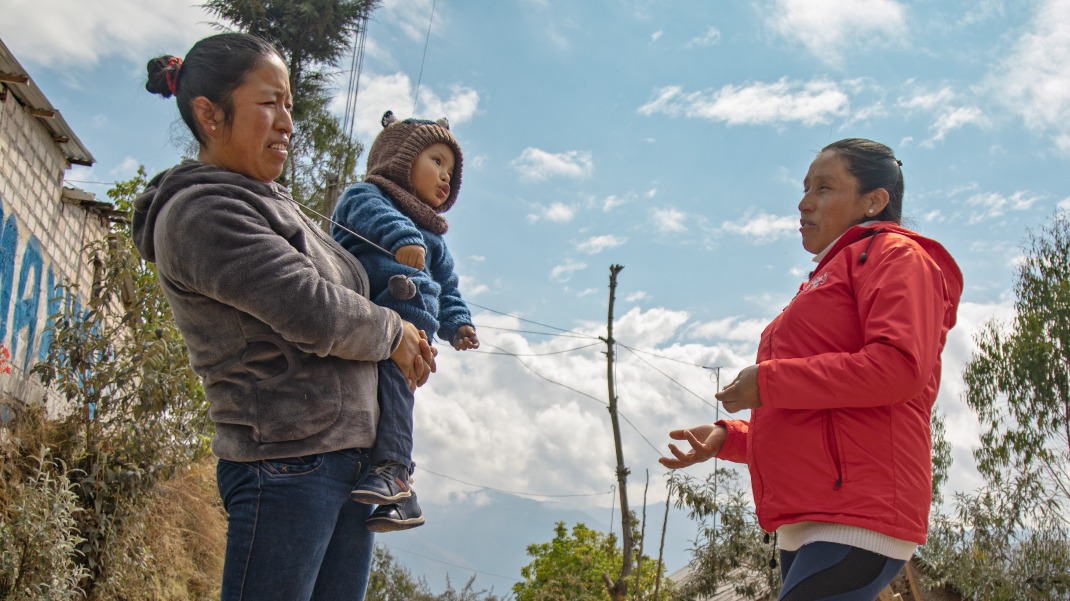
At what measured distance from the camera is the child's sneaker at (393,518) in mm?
2039

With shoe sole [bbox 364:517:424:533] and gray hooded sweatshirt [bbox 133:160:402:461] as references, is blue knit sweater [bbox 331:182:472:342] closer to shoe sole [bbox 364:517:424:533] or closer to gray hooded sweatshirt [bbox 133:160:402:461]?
gray hooded sweatshirt [bbox 133:160:402:461]

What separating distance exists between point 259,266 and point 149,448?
18.6 ft

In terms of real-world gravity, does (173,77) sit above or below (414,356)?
above

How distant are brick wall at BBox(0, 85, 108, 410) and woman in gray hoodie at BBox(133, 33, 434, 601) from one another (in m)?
6.02

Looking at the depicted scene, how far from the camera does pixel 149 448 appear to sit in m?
6.97

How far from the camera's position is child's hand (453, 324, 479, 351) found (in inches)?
107

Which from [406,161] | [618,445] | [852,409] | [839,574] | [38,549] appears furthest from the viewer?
[618,445]

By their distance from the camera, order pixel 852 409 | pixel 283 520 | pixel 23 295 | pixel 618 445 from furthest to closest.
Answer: pixel 618 445
pixel 23 295
pixel 852 409
pixel 283 520

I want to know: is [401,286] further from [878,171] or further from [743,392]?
[878,171]

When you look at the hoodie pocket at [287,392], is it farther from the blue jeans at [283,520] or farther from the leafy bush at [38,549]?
the leafy bush at [38,549]

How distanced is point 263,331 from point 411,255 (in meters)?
0.54

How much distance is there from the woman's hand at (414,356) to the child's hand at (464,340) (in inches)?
16.4

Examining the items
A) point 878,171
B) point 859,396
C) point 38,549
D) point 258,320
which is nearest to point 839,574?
point 859,396

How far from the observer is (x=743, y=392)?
2152mm
